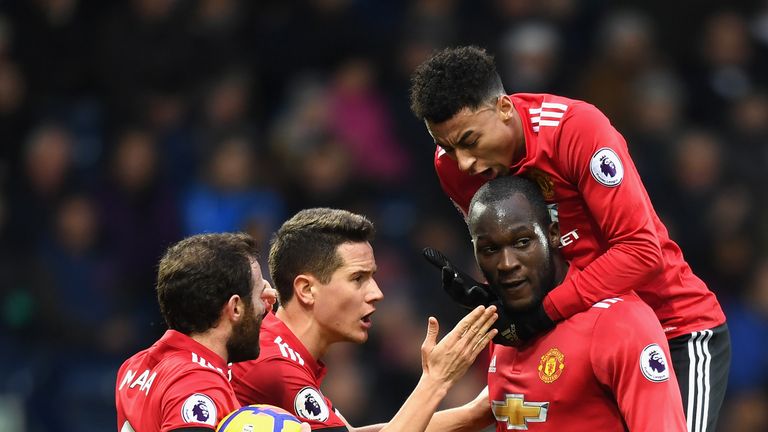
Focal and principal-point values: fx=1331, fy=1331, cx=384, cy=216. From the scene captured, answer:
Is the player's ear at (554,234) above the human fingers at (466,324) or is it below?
above

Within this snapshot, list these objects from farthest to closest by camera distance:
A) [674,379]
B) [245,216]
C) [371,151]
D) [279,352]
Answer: [371,151] → [245,216] → [279,352] → [674,379]

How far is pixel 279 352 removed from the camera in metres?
5.27

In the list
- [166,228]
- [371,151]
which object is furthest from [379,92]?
[166,228]

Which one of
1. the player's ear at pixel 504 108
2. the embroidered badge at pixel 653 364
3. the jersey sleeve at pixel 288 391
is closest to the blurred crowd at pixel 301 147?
the jersey sleeve at pixel 288 391

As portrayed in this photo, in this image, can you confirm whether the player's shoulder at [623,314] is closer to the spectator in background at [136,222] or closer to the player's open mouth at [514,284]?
the player's open mouth at [514,284]

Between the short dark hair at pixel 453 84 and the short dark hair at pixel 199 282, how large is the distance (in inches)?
37.6

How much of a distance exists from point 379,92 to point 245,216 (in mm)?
1741

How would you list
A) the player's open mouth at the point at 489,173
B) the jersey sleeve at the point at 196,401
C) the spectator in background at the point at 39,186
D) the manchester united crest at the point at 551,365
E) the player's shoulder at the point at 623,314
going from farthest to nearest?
the spectator in background at the point at 39,186 < the player's open mouth at the point at 489,173 < the manchester united crest at the point at 551,365 < the player's shoulder at the point at 623,314 < the jersey sleeve at the point at 196,401

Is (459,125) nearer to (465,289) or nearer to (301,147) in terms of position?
(465,289)

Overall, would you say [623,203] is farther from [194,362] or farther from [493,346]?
[194,362]

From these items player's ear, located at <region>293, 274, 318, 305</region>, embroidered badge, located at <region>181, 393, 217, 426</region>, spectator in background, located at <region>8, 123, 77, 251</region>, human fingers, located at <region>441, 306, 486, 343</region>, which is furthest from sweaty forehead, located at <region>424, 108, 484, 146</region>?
spectator in background, located at <region>8, 123, 77, 251</region>

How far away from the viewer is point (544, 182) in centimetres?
523

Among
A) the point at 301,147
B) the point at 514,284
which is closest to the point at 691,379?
the point at 514,284

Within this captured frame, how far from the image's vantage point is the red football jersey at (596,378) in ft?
15.4
